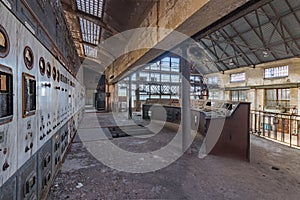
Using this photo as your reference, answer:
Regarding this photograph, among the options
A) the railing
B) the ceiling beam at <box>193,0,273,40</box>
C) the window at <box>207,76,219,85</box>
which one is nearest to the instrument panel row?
the ceiling beam at <box>193,0,273,40</box>

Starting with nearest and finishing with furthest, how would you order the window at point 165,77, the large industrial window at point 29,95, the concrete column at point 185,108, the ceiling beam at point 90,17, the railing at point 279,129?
the large industrial window at point 29,95 < the concrete column at point 185,108 < the ceiling beam at point 90,17 < the railing at point 279,129 < the window at point 165,77

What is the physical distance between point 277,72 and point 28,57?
12389 millimetres

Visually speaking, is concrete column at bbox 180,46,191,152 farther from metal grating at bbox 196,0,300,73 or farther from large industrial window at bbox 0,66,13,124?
large industrial window at bbox 0,66,13,124

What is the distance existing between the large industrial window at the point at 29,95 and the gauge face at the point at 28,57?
0.08 metres

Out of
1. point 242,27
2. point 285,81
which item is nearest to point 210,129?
point 242,27

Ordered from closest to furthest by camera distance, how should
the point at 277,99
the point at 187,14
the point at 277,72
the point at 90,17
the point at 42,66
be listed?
1. the point at 42,66
2. the point at 187,14
3. the point at 90,17
4. the point at 277,72
5. the point at 277,99

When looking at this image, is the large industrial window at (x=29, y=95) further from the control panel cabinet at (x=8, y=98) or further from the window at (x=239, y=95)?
the window at (x=239, y=95)

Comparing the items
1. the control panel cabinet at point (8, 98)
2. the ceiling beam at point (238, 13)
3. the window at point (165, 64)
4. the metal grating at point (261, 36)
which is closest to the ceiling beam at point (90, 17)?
the ceiling beam at point (238, 13)

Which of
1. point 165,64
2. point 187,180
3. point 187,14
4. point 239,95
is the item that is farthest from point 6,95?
point 165,64

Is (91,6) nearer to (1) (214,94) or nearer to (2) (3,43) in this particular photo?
(2) (3,43)

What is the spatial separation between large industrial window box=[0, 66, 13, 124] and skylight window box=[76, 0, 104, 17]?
3.30m

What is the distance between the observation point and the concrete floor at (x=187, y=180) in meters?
2.03

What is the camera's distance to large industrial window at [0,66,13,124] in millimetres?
828

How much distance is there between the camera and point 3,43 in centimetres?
85
